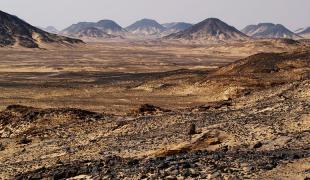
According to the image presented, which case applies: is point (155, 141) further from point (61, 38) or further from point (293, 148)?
point (61, 38)


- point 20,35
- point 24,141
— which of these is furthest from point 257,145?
point 20,35

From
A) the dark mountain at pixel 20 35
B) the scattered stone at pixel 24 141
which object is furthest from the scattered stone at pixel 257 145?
the dark mountain at pixel 20 35

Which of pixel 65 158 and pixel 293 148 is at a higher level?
pixel 293 148

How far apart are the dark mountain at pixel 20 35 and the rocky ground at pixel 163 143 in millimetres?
120690

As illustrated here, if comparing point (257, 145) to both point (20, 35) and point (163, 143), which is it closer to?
point (163, 143)

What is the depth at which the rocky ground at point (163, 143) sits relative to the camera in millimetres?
13930

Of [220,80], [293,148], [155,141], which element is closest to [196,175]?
[293,148]

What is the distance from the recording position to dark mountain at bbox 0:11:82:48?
14800 cm

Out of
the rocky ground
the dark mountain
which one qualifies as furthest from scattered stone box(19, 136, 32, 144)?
the dark mountain

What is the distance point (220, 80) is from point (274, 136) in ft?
95.7

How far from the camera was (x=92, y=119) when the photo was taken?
26891 mm

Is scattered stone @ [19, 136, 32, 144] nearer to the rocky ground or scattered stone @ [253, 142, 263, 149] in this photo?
the rocky ground

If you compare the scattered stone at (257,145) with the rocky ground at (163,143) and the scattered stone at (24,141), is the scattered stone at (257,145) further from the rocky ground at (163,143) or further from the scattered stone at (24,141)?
the scattered stone at (24,141)

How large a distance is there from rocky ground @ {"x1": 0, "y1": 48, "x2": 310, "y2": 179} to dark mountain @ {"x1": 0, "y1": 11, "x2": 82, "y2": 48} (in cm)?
12069
